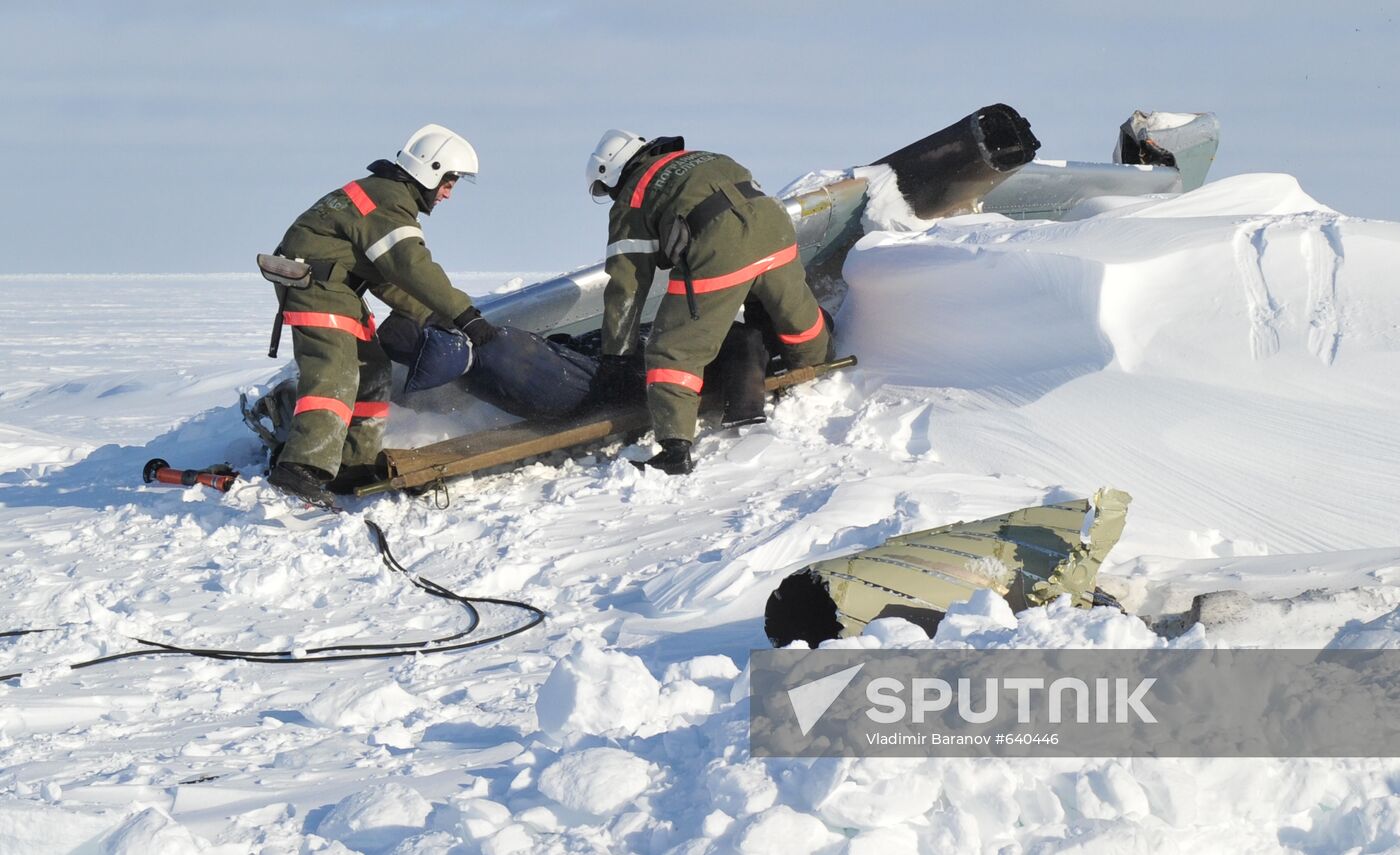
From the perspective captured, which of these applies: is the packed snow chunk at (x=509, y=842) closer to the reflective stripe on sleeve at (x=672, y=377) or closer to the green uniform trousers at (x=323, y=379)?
the reflective stripe on sleeve at (x=672, y=377)

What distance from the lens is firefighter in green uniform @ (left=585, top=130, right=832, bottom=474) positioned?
5172 millimetres

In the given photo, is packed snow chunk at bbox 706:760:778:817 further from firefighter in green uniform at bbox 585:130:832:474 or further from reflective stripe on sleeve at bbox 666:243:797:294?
reflective stripe on sleeve at bbox 666:243:797:294

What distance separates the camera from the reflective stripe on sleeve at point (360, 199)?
518cm

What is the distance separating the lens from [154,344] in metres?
22.3

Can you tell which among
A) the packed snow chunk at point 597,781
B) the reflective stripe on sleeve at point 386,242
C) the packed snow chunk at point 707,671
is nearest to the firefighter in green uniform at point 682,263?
the reflective stripe on sleeve at point 386,242

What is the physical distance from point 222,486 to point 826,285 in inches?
132

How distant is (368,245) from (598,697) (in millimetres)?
2963

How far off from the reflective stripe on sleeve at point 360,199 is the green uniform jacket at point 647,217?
3.34 feet

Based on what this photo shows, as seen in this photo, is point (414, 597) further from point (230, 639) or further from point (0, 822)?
point (0, 822)

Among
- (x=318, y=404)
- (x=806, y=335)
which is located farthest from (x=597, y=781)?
(x=806, y=335)

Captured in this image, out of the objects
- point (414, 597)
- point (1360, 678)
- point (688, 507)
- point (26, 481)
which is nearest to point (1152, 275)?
point (688, 507)

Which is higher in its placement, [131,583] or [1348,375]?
[1348,375]

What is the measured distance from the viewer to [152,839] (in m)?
2.29

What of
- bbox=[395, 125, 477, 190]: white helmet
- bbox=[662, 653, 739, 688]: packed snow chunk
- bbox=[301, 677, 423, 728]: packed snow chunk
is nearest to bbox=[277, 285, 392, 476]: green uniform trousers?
bbox=[395, 125, 477, 190]: white helmet
